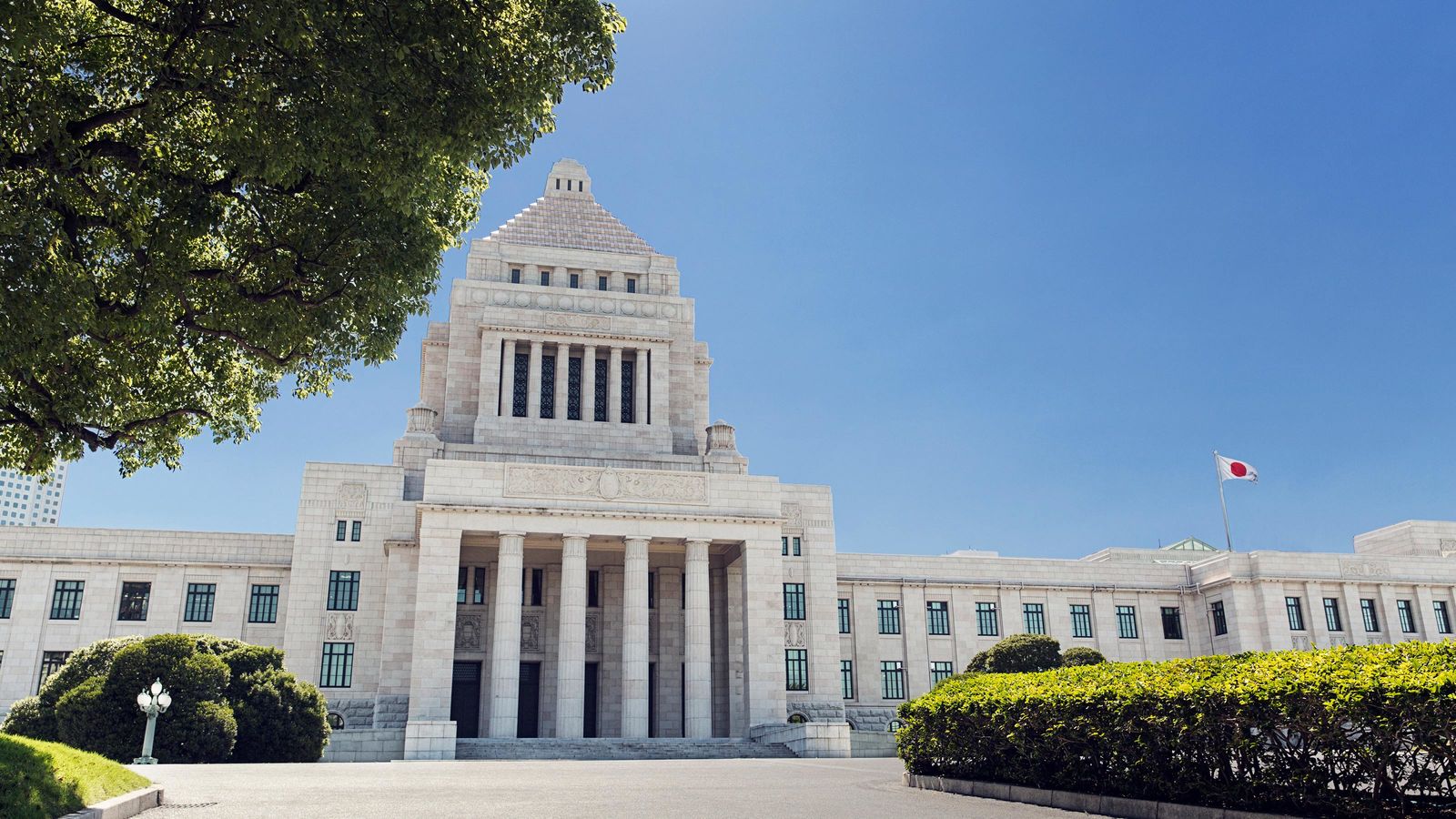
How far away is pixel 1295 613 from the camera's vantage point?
51.8 metres

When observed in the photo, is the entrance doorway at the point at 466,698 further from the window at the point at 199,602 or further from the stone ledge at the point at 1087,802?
the stone ledge at the point at 1087,802

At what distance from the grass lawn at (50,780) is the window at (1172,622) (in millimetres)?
50062

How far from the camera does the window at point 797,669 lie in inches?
1778

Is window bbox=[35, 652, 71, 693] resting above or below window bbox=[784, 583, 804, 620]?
below

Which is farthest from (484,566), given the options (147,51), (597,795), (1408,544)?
(1408,544)

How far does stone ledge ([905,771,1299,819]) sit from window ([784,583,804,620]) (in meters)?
27.1

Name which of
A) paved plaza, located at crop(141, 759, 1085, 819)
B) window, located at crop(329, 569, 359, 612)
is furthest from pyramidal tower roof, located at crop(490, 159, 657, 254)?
paved plaza, located at crop(141, 759, 1085, 819)

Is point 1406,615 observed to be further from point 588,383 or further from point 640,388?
point 588,383

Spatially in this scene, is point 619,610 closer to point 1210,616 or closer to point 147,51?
point 1210,616

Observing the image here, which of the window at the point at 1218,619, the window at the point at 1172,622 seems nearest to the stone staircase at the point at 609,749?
the window at the point at 1172,622

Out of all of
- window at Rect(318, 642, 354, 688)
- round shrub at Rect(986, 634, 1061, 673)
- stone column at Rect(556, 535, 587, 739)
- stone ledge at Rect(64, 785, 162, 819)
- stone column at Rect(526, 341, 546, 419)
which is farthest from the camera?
stone column at Rect(526, 341, 546, 419)

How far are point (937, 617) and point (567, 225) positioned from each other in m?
29.7

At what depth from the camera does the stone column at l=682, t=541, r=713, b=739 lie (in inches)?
1577

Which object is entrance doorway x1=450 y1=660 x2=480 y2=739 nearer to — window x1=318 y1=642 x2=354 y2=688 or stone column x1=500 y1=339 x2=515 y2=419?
window x1=318 y1=642 x2=354 y2=688
